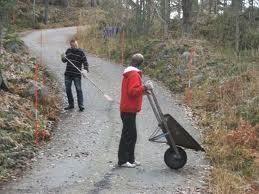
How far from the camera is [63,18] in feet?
151

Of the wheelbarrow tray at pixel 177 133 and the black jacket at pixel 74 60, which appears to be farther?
the black jacket at pixel 74 60

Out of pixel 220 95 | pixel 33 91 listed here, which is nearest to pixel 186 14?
pixel 220 95

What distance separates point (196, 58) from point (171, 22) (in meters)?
9.66

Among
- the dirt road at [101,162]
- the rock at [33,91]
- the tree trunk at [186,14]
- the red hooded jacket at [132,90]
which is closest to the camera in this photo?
the dirt road at [101,162]

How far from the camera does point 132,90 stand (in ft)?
31.9

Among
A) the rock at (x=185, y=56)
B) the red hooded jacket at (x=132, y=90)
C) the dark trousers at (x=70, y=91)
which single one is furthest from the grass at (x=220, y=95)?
the dark trousers at (x=70, y=91)

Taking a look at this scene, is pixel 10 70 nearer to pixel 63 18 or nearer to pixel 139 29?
pixel 139 29

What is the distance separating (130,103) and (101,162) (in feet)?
4.70

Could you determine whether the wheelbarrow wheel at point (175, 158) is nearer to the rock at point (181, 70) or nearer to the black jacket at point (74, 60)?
the black jacket at point (74, 60)

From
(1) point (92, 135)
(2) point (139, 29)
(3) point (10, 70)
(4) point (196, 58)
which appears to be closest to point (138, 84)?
(1) point (92, 135)

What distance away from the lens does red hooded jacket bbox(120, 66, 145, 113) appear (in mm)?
9727

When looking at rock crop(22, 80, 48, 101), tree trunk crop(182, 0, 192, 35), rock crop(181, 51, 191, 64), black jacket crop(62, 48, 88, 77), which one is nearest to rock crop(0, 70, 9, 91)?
rock crop(22, 80, 48, 101)

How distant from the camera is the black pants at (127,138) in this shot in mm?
10023

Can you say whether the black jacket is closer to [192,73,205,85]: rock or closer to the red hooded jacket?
[192,73,205,85]: rock
